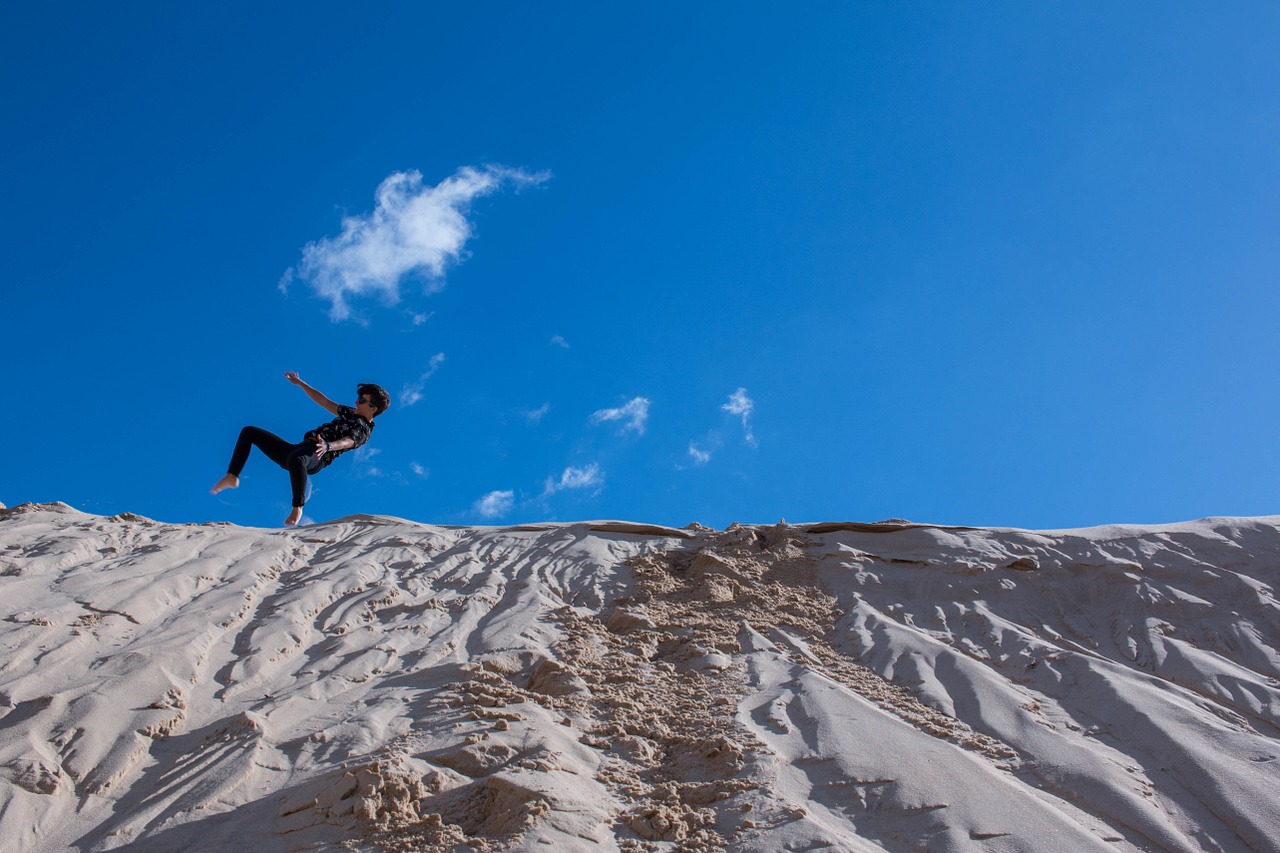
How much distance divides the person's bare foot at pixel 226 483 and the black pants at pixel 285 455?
3 centimetres

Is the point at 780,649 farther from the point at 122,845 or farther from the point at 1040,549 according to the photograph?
the point at 122,845

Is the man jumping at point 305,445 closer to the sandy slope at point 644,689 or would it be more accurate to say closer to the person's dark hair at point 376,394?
the person's dark hair at point 376,394

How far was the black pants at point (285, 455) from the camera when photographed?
19.4 feet

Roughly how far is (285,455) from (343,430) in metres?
0.47

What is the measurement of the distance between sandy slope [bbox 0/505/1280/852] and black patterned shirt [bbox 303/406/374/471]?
1.24 m

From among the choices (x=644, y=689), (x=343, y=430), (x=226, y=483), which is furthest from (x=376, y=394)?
(x=644, y=689)

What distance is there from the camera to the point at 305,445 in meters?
5.96

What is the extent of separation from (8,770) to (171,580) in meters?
2.95

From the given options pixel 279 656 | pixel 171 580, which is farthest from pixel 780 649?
pixel 171 580

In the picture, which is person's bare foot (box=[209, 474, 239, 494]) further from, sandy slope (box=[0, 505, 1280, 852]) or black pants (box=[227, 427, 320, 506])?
sandy slope (box=[0, 505, 1280, 852])

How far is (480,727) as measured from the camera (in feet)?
14.8

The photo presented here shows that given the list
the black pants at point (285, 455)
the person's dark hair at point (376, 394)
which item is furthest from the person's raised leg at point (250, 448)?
the person's dark hair at point (376, 394)

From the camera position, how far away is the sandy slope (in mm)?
3771

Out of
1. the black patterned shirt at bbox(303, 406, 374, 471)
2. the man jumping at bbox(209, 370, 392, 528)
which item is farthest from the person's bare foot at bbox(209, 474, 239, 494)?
the black patterned shirt at bbox(303, 406, 374, 471)
